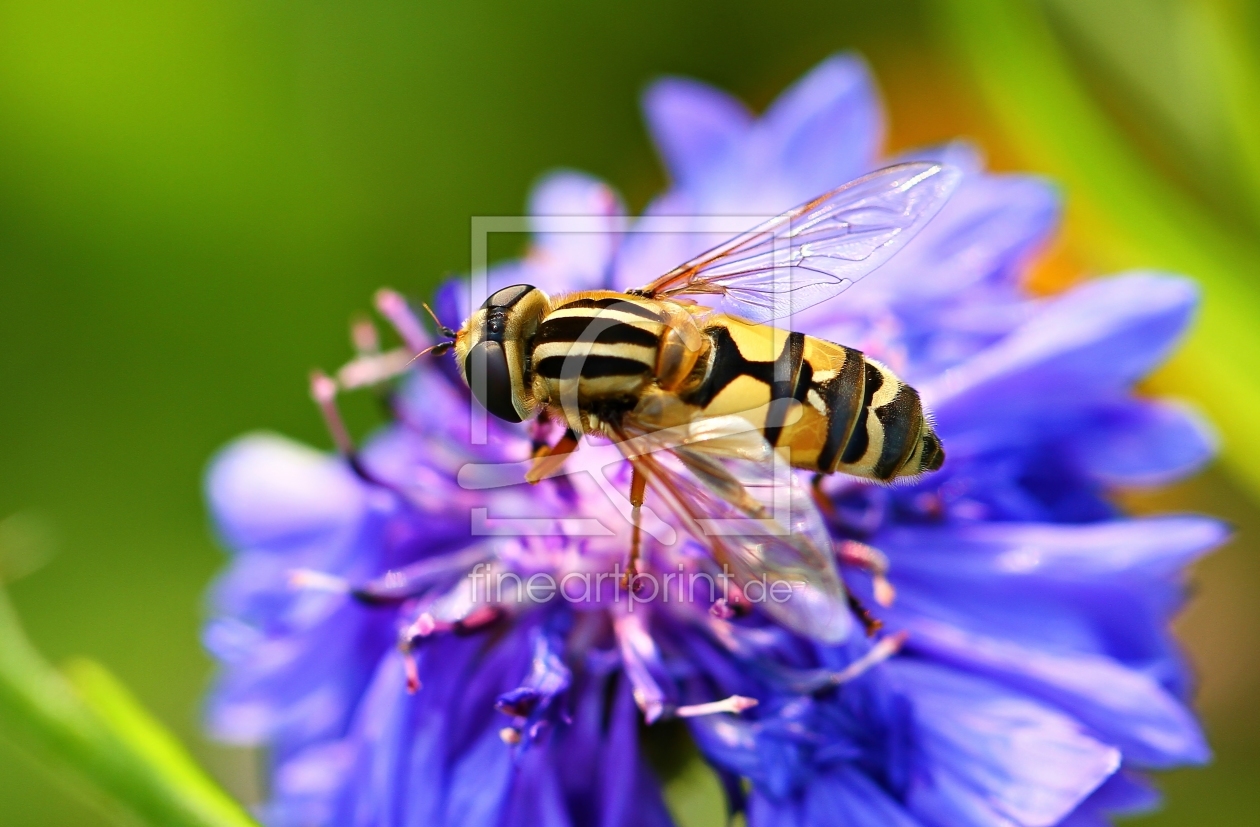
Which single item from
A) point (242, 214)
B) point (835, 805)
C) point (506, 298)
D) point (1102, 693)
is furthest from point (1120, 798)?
point (242, 214)

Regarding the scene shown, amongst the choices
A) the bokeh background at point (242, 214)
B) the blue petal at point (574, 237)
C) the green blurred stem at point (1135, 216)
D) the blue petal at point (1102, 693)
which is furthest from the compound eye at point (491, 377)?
the bokeh background at point (242, 214)

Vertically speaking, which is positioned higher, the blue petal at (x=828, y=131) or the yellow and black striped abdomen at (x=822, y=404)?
the blue petal at (x=828, y=131)

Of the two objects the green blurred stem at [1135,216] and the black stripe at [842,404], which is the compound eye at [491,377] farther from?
the green blurred stem at [1135,216]

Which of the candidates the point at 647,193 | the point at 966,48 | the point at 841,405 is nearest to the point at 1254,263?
the point at 966,48

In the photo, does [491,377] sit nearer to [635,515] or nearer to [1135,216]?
[635,515]

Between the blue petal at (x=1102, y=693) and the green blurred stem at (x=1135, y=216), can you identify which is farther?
the green blurred stem at (x=1135, y=216)

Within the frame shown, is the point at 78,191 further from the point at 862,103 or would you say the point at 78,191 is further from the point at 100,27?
the point at 862,103
